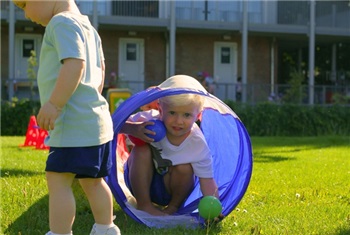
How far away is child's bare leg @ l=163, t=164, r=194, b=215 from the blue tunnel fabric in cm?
9

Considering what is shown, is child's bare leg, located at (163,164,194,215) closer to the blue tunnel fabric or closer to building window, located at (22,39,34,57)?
the blue tunnel fabric

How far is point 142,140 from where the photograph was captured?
14.4ft

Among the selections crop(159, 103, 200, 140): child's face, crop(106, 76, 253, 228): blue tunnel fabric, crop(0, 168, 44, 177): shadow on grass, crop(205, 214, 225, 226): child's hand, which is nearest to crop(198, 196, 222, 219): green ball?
crop(205, 214, 225, 226): child's hand

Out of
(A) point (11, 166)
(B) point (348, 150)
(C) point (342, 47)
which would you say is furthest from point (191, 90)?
(C) point (342, 47)

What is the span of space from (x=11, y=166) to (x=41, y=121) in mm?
3845

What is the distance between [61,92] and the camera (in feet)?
9.80

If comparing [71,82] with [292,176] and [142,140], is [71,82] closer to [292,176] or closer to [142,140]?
[142,140]

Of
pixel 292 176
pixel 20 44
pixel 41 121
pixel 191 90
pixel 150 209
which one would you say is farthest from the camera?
pixel 20 44

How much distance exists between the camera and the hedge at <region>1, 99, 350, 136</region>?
1538 centimetres

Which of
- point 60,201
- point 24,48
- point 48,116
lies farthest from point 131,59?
point 48,116

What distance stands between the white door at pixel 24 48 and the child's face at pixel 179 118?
17.0 metres

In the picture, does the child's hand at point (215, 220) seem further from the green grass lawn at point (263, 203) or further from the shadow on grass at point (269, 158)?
the shadow on grass at point (269, 158)

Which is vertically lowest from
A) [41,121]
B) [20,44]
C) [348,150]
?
[348,150]

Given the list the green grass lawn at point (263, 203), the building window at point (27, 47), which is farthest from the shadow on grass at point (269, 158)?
the building window at point (27, 47)
